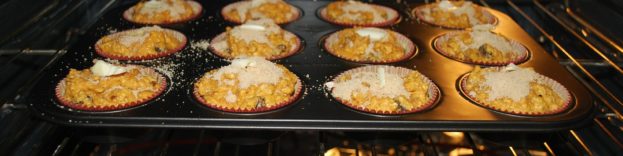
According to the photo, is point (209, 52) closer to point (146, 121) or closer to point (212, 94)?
point (212, 94)

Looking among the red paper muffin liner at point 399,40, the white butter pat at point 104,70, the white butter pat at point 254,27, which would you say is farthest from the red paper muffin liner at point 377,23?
the white butter pat at point 104,70

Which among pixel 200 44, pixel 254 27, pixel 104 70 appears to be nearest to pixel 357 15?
pixel 254 27

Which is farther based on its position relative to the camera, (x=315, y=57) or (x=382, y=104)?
(x=315, y=57)

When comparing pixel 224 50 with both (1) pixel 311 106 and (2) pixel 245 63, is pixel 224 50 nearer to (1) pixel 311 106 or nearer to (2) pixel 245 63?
(2) pixel 245 63

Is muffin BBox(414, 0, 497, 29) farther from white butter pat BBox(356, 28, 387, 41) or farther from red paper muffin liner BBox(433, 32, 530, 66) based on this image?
white butter pat BBox(356, 28, 387, 41)

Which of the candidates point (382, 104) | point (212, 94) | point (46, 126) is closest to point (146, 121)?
point (212, 94)

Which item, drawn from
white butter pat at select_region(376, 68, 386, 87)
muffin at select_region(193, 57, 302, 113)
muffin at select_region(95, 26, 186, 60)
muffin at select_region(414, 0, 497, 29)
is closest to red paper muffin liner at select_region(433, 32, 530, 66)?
muffin at select_region(414, 0, 497, 29)

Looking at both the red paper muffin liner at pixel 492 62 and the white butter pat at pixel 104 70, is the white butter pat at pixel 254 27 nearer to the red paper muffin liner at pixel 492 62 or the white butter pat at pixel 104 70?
the white butter pat at pixel 104 70

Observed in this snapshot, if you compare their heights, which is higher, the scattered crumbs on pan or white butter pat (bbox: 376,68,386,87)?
white butter pat (bbox: 376,68,386,87)
